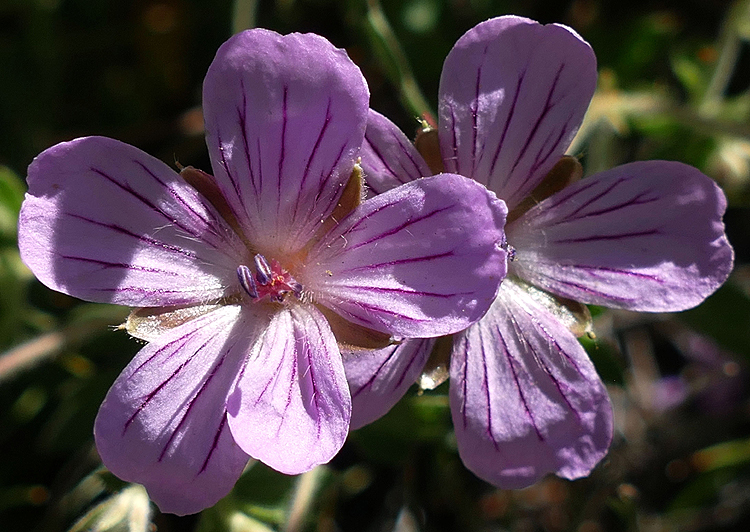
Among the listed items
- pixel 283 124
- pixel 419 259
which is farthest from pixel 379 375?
pixel 283 124

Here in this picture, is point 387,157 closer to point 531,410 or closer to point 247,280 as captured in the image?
point 247,280

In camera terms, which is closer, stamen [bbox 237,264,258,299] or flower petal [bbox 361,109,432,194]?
stamen [bbox 237,264,258,299]

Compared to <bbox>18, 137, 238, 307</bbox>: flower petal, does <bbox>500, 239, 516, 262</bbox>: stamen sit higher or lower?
lower

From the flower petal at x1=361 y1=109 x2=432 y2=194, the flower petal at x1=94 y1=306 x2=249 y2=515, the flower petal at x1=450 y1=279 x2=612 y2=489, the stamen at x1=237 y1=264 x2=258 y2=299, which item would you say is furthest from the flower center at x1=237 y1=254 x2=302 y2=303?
the flower petal at x1=450 y1=279 x2=612 y2=489

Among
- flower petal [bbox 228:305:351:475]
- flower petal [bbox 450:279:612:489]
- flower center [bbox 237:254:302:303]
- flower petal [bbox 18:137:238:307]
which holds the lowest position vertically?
flower petal [bbox 450:279:612:489]

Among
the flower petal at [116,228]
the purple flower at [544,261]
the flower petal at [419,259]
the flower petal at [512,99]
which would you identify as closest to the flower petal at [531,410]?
the purple flower at [544,261]

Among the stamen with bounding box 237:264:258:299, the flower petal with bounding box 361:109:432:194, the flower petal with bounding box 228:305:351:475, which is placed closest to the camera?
the flower petal with bounding box 228:305:351:475

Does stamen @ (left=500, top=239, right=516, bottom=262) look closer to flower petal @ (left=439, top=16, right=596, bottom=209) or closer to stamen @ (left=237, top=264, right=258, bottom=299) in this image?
flower petal @ (left=439, top=16, right=596, bottom=209)

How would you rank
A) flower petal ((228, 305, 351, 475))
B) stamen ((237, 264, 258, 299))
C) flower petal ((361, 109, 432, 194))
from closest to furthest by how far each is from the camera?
flower petal ((228, 305, 351, 475)) → stamen ((237, 264, 258, 299)) → flower petal ((361, 109, 432, 194))
